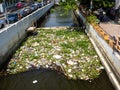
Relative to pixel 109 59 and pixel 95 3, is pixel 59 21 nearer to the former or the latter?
pixel 95 3

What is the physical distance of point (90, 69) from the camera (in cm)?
1440

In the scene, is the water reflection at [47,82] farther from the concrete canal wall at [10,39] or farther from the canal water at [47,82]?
the concrete canal wall at [10,39]

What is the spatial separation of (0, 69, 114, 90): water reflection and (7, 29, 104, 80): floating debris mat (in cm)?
50

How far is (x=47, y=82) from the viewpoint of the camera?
13352mm

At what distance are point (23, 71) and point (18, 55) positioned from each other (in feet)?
9.35

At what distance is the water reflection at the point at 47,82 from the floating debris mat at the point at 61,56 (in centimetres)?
50

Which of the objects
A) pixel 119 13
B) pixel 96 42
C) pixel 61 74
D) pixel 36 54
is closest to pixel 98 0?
pixel 119 13

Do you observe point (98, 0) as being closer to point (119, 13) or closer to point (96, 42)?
point (119, 13)

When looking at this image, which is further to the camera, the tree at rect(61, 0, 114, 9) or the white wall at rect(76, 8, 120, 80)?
the tree at rect(61, 0, 114, 9)

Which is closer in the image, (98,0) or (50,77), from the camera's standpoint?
(50,77)

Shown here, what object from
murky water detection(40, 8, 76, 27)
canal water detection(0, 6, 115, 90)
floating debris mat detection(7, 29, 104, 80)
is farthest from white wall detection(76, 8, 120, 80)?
murky water detection(40, 8, 76, 27)

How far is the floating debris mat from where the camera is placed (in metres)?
14.4

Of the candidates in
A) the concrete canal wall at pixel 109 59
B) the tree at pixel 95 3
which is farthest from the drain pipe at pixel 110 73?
the tree at pixel 95 3

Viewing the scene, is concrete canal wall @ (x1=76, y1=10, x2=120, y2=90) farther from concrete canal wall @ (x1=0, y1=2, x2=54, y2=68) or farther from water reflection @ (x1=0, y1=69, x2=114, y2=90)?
concrete canal wall @ (x1=0, y1=2, x2=54, y2=68)
